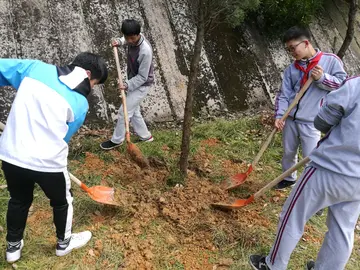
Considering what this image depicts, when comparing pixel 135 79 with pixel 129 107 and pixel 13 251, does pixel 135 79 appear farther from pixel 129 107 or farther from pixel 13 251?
pixel 13 251

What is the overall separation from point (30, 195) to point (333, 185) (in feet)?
7.08

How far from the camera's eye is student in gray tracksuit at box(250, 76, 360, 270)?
7.58 ft

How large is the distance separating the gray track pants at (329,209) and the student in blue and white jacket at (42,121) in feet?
5.41

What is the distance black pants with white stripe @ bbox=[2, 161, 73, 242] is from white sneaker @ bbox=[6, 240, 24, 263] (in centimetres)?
6

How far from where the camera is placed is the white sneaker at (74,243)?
299 cm

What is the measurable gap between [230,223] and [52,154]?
190cm

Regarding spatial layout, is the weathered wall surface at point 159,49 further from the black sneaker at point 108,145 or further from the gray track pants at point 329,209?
the gray track pants at point 329,209

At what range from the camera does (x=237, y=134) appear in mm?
5105

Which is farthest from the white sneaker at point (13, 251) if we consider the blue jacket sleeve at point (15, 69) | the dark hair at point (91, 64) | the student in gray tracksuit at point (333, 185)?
the student in gray tracksuit at point (333, 185)

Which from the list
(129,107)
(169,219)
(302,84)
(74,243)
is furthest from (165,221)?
(302,84)

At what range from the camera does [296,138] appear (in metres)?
3.82

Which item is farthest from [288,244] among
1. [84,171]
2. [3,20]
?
[3,20]

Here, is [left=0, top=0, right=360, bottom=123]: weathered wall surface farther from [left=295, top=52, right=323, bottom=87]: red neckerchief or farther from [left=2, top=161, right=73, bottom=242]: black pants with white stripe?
[left=2, top=161, right=73, bottom=242]: black pants with white stripe

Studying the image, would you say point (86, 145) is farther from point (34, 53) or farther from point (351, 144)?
point (351, 144)
